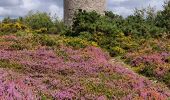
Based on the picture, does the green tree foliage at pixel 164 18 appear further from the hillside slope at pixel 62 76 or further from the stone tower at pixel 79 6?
the hillside slope at pixel 62 76

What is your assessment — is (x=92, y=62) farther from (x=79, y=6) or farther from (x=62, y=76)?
(x=79, y=6)

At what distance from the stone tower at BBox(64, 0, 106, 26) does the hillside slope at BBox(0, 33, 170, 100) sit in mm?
10640

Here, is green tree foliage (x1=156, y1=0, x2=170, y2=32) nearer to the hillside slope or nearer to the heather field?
the heather field

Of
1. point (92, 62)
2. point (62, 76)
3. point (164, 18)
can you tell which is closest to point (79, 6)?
point (164, 18)

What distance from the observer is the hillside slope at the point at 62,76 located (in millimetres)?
11594

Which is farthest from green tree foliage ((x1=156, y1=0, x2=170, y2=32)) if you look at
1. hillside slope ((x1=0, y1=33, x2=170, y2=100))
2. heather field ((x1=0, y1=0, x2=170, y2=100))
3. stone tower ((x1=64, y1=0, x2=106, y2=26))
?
hillside slope ((x1=0, y1=33, x2=170, y2=100))

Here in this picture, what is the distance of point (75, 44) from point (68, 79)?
30.6 ft

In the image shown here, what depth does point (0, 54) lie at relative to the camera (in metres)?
17.6

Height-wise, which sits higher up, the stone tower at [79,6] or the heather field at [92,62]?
the stone tower at [79,6]

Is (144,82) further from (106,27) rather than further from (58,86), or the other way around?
(106,27)

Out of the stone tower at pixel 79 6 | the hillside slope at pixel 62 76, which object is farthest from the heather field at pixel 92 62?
the stone tower at pixel 79 6

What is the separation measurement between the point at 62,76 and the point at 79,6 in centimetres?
1920

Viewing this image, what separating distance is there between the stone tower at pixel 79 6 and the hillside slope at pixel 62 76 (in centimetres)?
1064

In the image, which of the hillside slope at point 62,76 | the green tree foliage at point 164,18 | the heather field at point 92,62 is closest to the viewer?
the hillside slope at point 62,76
